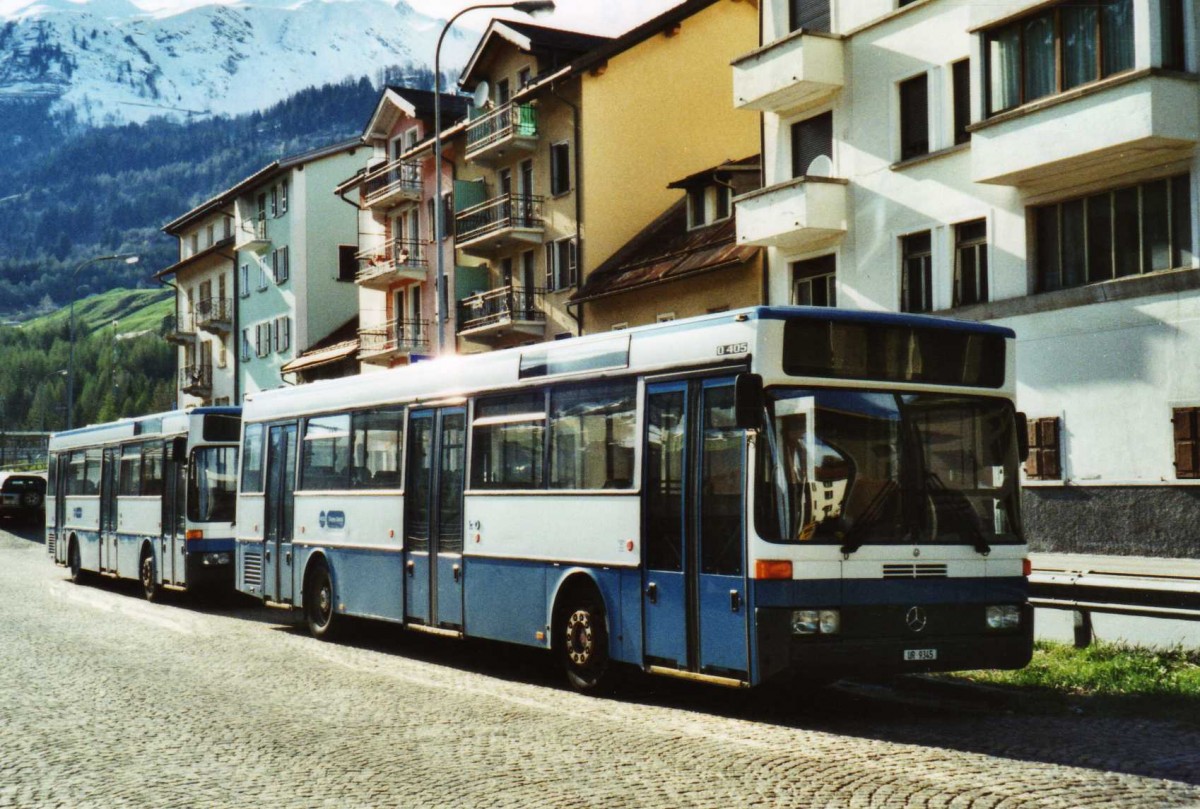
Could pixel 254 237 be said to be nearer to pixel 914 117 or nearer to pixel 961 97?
pixel 914 117

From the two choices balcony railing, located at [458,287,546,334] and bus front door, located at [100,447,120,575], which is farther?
balcony railing, located at [458,287,546,334]

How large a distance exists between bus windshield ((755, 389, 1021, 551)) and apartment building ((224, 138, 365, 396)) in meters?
52.2

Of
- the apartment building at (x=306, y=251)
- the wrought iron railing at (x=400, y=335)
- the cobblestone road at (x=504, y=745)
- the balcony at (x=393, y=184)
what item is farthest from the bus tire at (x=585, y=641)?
the apartment building at (x=306, y=251)

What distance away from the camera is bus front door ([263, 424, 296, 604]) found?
18391 mm

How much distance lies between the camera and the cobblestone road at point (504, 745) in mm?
7566

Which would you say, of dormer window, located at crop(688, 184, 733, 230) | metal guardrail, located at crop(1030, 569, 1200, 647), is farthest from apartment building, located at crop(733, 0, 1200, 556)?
metal guardrail, located at crop(1030, 569, 1200, 647)

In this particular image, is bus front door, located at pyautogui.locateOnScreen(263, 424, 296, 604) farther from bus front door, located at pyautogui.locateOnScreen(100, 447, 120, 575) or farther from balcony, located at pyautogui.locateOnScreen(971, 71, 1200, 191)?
balcony, located at pyautogui.locateOnScreen(971, 71, 1200, 191)

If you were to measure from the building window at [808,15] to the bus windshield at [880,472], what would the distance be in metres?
19.4

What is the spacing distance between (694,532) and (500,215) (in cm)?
3353

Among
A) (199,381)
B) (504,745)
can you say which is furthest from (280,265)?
(504,745)

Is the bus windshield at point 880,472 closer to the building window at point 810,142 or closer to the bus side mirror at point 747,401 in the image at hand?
the bus side mirror at point 747,401

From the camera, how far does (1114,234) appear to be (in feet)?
73.1

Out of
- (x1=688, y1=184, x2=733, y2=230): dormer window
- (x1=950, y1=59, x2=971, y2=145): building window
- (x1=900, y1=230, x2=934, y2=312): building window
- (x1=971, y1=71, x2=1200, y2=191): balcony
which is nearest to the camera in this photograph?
(x1=971, y1=71, x2=1200, y2=191): balcony

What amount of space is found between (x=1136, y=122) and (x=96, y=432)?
1842cm
